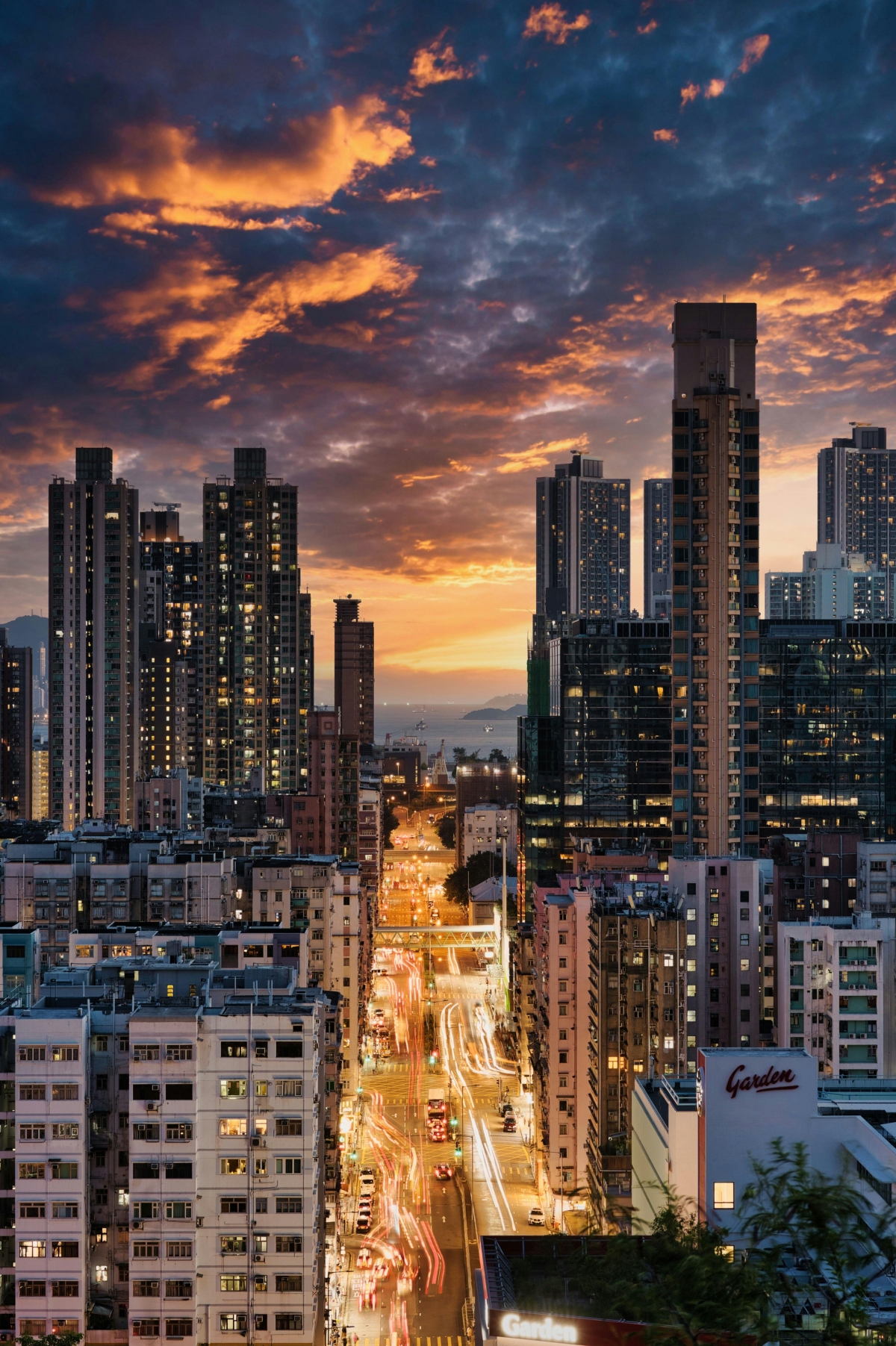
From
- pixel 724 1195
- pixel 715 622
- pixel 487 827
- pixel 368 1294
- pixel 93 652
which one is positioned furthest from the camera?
pixel 487 827

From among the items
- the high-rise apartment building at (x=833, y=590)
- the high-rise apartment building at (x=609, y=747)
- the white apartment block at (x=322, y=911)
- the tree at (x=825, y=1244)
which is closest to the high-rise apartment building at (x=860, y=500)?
the high-rise apartment building at (x=833, y=590)

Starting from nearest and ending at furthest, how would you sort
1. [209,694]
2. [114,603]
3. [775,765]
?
1. [775,765]
2. [114,603]
3. [209,694]

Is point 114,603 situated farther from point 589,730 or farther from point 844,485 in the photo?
point 844,485

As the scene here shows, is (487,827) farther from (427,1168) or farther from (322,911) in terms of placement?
(427,1168)

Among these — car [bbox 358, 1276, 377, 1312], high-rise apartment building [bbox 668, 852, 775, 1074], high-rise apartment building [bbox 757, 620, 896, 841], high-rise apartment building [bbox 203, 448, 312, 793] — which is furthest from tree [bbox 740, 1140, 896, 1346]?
high-rise apartment building [bbox 203, 448, 312, 793]

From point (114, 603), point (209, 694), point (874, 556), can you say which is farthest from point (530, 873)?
point (874, 556)

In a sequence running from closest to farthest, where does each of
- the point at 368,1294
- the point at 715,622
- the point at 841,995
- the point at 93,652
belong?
the point at 368,1294, the point at 841,995, the point at 715,622, the point at 93,652

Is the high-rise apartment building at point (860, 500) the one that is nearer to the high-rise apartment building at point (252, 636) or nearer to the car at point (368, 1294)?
the high-rise apartment building at point (252, 636)

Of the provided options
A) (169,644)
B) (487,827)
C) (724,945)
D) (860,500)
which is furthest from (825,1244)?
(860,500)
